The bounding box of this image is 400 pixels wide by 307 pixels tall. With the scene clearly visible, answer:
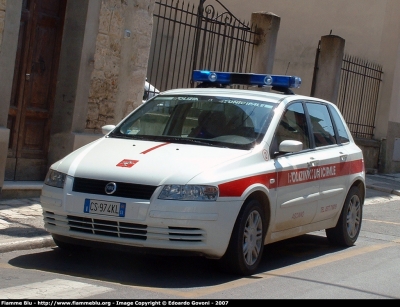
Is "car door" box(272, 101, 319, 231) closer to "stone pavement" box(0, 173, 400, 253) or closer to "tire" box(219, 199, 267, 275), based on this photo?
"tire" box(219, 199, 267, 275)

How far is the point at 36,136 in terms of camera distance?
1053cm

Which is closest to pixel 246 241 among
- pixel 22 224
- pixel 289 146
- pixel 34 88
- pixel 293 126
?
pixel 289 146

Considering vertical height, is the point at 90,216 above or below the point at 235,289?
above

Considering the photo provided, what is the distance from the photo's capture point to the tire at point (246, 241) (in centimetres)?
645

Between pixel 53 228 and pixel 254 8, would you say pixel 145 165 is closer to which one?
pixel 53 228

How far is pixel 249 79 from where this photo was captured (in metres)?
8.34

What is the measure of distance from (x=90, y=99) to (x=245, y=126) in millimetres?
4082

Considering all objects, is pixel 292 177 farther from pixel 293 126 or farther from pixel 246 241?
pixel 246 241

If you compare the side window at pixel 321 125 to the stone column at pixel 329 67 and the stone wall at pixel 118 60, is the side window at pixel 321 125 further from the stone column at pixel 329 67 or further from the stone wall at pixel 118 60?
the stone column at pixel 329 67

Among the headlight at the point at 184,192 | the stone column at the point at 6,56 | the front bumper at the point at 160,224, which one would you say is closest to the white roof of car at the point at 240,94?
the front bumper at the point at 160,224

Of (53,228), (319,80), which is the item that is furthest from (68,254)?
(319,80)

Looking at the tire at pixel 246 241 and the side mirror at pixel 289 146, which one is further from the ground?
the side mirror at pixel 289 146

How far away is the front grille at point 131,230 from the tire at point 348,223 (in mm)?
2944

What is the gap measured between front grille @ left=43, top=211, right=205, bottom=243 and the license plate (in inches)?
2.9
